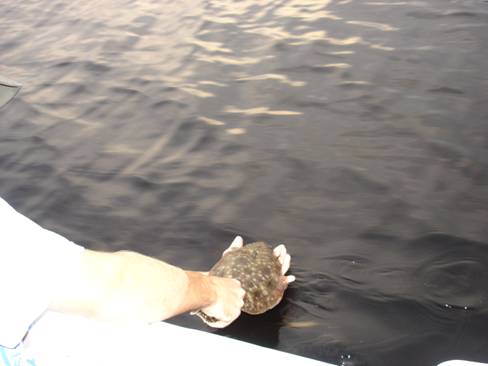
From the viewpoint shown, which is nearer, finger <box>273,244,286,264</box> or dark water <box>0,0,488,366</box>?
dark water <box>0,0,488,366</box>

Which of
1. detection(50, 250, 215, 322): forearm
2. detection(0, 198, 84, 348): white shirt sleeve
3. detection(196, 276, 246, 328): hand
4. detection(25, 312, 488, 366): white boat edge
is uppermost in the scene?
detection(0, 198, 84, 348): white shirt sleeve

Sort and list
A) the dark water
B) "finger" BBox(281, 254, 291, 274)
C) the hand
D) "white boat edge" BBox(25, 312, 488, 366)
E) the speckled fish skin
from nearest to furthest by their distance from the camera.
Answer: "white boat edge" BBox(25, 312, 488, 366)
the hand
the speckled fish skin
the dark water
"finger" BBox(281, 254, 291, 274)

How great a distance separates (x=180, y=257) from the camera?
20.4 ft

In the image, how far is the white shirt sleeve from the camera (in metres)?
2.25

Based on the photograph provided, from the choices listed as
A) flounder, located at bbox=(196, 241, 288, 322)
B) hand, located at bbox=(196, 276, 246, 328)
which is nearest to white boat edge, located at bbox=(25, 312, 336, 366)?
hand, located at bbox=(196, 276, 246, 328)

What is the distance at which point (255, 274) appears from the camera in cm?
512

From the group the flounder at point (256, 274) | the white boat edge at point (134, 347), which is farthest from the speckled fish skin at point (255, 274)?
the white boat edge at point (134, 347)

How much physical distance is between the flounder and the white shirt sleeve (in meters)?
2.74

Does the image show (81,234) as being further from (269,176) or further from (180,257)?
(269,176)

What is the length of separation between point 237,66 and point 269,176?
10.8 feet

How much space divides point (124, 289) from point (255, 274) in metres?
2.55

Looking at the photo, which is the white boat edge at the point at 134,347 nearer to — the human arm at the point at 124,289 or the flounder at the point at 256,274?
Result: the human arm at the point at 124,289

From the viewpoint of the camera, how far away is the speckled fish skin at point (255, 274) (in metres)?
5.06

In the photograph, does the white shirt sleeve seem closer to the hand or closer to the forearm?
the forearm
